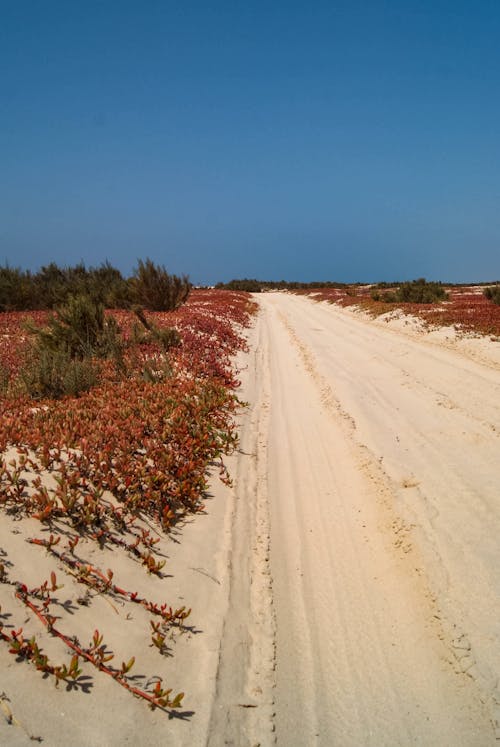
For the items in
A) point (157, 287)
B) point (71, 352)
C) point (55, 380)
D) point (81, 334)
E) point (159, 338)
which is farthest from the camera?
point (157, 287)

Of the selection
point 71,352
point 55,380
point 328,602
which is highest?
point 71,352

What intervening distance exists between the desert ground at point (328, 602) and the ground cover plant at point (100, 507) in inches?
2.9

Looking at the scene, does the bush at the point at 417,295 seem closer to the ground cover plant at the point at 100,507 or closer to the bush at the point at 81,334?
the bush at the point at 81,334

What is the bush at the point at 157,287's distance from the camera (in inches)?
727

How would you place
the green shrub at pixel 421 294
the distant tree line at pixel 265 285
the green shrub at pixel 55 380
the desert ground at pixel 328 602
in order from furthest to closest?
the distant tree line at pixel 265 285
the green shrub at pixel 421 294
the green shrub at pixel 55 380
the desert ground at pixel 328 602

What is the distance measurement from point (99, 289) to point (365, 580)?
836 inches

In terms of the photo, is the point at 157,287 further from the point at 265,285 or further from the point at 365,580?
the point at 265,285

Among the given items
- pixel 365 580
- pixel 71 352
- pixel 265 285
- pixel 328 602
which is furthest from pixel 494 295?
pixel 265 285

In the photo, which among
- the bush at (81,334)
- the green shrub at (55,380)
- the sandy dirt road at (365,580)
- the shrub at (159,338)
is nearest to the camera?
the sandy dirt road at (365,580)

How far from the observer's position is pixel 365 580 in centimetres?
326

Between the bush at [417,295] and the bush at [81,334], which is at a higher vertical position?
the bush at [417,295]

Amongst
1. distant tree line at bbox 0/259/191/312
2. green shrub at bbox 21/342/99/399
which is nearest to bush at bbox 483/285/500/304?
distant tree line at bbox 0/259/191/312

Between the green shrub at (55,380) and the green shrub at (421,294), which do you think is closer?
the green shrub at (55,380)

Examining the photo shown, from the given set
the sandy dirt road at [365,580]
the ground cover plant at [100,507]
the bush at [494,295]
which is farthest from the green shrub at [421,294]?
the ground cover plant at [100,507]
